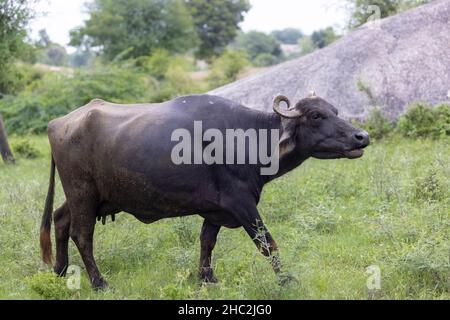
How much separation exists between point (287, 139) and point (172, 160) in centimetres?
109

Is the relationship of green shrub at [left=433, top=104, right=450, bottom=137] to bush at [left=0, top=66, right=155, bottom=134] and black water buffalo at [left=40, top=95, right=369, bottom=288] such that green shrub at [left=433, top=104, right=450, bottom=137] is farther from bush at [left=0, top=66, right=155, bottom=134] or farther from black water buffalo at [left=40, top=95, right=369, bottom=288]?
bush at [left=0, top=66, right=155, bottom=134]

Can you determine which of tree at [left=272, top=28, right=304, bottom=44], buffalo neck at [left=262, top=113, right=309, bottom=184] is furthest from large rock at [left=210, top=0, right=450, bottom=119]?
tree at [left=272, top=28, right=304, bottom=44]

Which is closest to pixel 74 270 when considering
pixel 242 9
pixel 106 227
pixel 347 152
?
pixel 106 227

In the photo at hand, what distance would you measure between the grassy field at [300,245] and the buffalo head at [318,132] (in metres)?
0.77

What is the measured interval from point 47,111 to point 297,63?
10.4 metres

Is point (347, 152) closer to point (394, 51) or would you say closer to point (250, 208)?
point (250, 208)

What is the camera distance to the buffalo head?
18.6ft

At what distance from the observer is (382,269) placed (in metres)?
6.00

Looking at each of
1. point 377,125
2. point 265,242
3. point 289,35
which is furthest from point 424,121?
point 289,35

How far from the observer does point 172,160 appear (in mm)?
5617

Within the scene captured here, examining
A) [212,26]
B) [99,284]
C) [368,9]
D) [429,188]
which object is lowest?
[99,284]

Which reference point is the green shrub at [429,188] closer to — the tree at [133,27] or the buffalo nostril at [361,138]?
the buffalo nostril at [361,138]

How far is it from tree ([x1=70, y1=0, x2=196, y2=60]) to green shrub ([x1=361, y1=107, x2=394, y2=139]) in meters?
31.9

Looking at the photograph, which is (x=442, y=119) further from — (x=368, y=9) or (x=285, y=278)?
(x=368, y=9)
